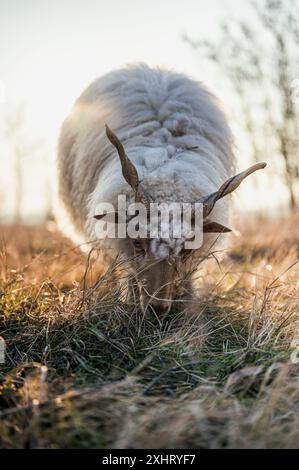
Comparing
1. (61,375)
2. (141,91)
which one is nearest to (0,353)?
(61,375)

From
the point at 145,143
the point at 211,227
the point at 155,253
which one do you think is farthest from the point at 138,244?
the point at 145,143

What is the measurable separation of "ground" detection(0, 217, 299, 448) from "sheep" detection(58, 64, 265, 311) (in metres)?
0.26

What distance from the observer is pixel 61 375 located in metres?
2.51

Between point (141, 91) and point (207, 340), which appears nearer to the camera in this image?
point (207, 340)

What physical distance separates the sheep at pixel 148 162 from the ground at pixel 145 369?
258 mm

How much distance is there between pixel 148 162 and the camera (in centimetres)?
360

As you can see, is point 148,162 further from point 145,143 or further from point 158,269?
point 158,269

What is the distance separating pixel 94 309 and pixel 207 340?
0.61 meters

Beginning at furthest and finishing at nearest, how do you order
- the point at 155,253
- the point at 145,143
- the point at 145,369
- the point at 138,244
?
1. the point at 145,143
2. the point at 138,244
3. the point at 155,253
4. the point at 145,369

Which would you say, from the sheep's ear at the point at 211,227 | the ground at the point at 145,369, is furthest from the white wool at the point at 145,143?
the ground at the point at 145,369

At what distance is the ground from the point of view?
2012 millimetres

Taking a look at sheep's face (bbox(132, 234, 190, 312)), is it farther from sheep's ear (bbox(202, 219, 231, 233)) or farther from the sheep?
sheep's ear (bbox(202, 219, 231, 233))

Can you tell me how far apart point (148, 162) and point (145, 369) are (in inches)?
57.1

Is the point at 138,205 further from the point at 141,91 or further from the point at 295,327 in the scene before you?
the point at 141,91
